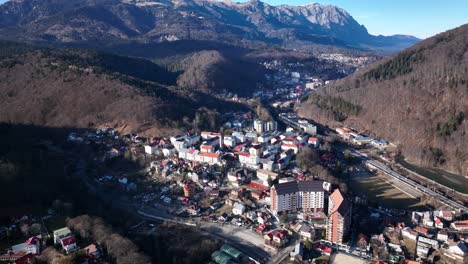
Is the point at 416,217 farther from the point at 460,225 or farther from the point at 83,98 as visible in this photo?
the point at 83,98

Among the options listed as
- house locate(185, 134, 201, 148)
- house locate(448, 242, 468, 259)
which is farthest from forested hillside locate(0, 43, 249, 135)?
house locate(448, 242, 468, 259)

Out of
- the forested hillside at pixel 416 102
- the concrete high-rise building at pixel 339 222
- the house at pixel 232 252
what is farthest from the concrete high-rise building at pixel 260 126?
the house at pixel 232 252

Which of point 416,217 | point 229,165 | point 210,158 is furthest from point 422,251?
point 210,158

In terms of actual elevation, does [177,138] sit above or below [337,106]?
below

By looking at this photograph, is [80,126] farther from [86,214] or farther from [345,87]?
[345,87]

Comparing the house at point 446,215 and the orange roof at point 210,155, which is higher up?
the orange roof at point 210,155

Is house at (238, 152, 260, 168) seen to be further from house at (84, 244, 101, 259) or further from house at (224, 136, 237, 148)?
house at (84, 244, 101, 259)

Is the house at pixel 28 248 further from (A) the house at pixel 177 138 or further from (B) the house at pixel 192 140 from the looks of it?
(B) the house at pixel 192 140
